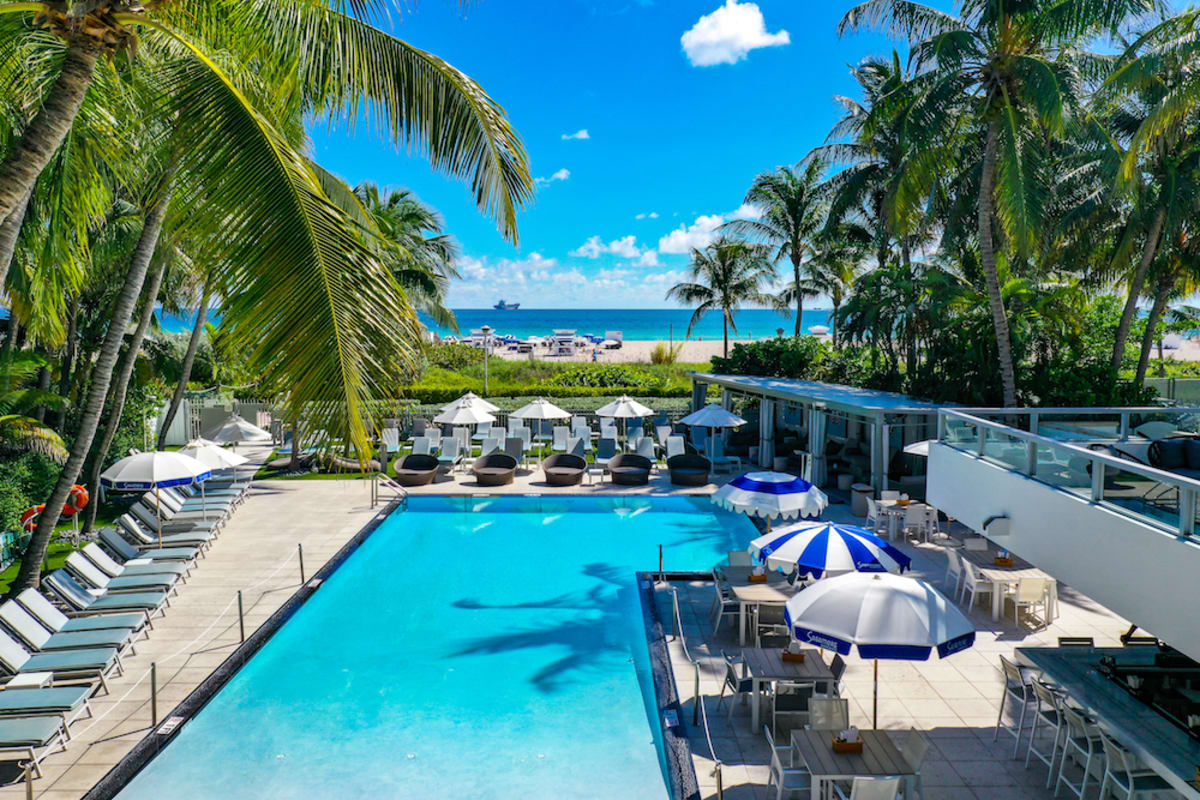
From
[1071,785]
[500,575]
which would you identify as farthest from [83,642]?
[1071,785]

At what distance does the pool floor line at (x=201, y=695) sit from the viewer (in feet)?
21.0

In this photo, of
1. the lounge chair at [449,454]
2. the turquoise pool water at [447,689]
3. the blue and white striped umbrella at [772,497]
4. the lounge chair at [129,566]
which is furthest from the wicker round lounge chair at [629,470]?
the lounge chair at [129,566]

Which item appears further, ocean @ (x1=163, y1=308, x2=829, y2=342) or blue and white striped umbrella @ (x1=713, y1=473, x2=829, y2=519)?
ocean @ (x1=163, y1=308, x2=829, y2=342)

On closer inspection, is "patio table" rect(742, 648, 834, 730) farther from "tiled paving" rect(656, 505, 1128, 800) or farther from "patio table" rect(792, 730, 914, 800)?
"patio table" rect(792, 730, 914, 800)

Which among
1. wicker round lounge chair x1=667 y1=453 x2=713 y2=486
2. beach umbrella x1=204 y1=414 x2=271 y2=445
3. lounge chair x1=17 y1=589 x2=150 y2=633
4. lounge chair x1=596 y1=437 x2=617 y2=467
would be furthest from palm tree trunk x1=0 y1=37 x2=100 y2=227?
lounge chair x1=596 y1=437 x2=617 y2=467

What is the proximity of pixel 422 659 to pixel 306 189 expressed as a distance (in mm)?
7054

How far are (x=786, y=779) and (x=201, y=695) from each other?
5.80 metres

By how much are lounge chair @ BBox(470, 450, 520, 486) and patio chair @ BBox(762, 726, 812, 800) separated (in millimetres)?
12962

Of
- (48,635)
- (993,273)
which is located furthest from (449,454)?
(993,273)

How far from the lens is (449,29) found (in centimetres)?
672

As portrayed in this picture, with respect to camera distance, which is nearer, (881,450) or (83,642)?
(83,642)

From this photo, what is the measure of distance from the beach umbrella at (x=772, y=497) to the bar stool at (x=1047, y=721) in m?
3.93

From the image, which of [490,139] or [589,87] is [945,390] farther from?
[589,87]

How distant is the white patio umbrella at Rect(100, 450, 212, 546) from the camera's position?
12258mm
